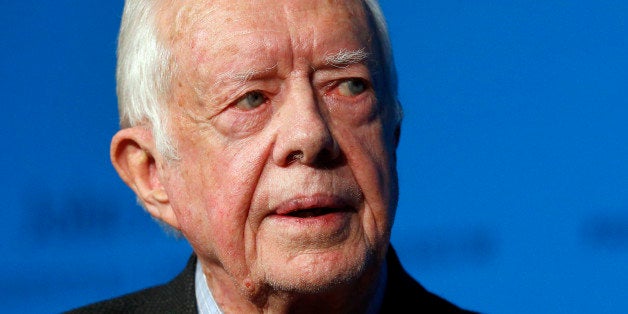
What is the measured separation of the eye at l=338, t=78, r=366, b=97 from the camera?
1.84 metres

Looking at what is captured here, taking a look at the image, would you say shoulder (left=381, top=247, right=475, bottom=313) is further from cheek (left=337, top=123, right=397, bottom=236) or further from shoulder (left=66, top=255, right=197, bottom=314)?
shoulder (left=66, top=255, right=197, bottom=314)

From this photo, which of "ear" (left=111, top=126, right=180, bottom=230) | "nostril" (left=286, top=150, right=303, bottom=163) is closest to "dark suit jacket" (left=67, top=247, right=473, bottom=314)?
"ear" (left=111, top=126, right=180, bottom=230)

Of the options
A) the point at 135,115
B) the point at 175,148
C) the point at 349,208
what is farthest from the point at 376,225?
the point at 135,115

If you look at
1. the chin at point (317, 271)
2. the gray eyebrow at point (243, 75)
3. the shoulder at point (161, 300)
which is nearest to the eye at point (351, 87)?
the gray eyebrow at point (243, 75)

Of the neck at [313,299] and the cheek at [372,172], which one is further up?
the cheek at [372,172]

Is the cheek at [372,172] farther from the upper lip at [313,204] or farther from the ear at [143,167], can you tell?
the ear at [143,167]

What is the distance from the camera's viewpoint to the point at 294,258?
1.72 meters

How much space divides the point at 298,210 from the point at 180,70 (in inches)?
13.9

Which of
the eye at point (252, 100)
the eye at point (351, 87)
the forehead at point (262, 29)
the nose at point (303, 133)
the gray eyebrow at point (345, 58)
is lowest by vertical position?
the nose at point (303, 133)

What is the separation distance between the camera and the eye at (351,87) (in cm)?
184

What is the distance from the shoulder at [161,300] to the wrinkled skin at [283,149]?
20 centimetres

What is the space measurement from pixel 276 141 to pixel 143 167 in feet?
1.25

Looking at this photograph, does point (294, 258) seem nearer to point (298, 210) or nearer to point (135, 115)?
point (298, 210)

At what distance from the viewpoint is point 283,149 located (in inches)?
67.9
